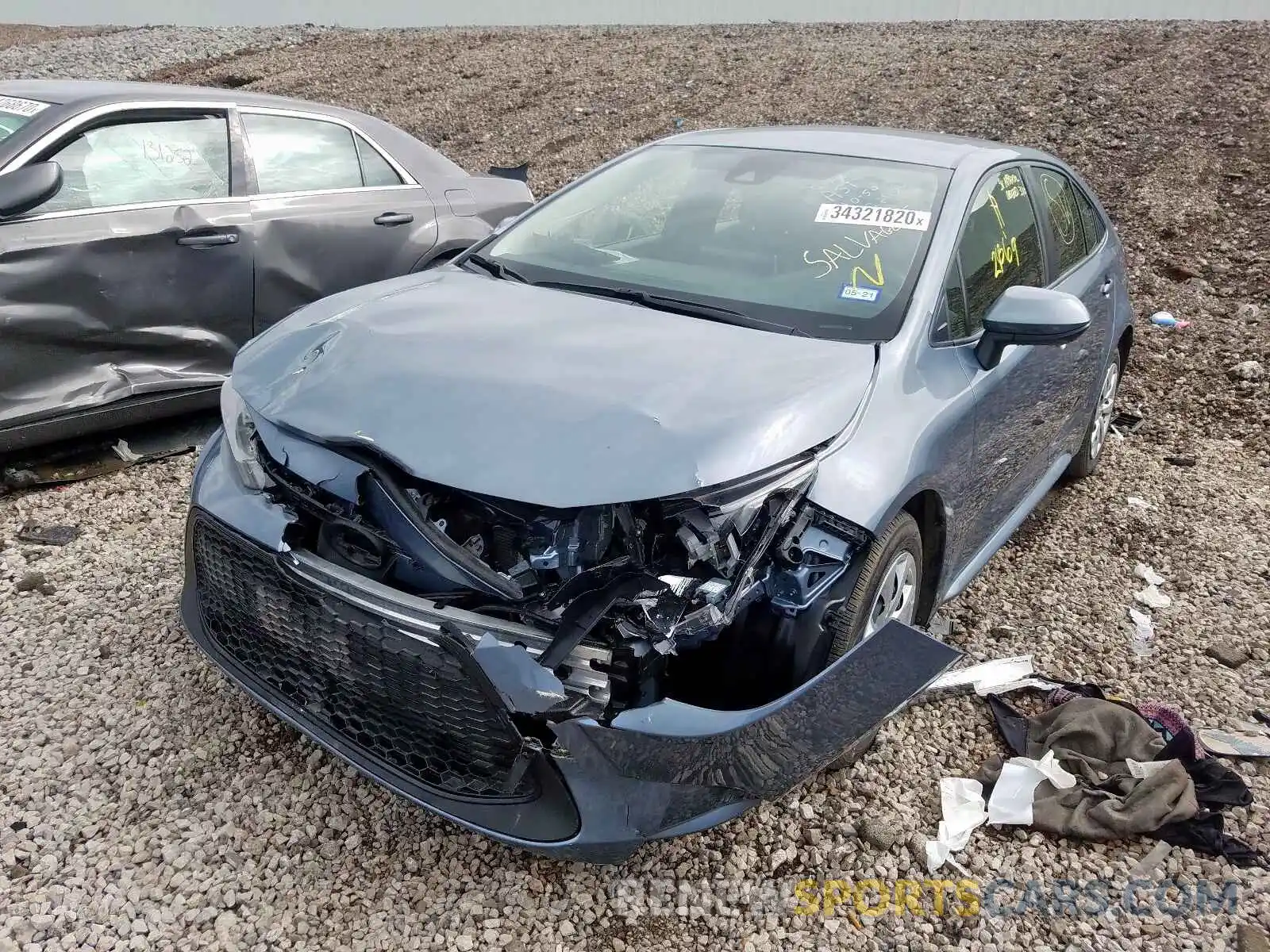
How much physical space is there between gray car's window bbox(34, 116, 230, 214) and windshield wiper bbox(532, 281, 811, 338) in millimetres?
2197

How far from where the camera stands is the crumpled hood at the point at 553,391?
84.0 inches

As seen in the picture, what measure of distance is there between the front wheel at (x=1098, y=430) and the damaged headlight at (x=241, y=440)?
3.61m

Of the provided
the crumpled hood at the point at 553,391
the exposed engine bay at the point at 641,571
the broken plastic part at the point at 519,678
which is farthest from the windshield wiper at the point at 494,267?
the broken plastic part at the point at 519,678

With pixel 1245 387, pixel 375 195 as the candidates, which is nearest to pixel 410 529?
pixel 375 195

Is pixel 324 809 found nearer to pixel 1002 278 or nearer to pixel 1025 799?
pixel 1025 799

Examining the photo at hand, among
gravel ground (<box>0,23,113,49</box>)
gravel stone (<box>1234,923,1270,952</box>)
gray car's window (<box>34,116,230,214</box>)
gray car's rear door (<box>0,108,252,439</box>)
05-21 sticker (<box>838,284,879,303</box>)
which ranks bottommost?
gravel ground (<box>0,23,113,49</box>)

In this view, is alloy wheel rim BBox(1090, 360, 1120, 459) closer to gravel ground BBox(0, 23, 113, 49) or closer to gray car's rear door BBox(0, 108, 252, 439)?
gray car's rear door BBox(0, 108, 252, 439)

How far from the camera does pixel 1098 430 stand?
4.81 m

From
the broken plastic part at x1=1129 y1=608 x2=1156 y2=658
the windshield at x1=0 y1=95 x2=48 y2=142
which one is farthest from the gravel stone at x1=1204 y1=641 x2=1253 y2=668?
the windshield at x1=0 y1=95 x2=48 y2=142

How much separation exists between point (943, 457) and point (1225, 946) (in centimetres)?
136

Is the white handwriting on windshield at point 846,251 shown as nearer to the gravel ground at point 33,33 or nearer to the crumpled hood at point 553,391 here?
the crumpled hood at point 553,391

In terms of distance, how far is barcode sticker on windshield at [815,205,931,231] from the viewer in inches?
123

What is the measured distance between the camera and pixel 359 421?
2.31 meters

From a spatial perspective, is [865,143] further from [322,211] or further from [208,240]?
[208,240]
